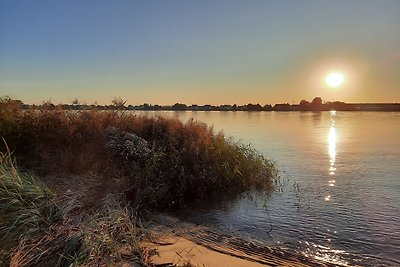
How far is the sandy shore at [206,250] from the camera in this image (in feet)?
24.1

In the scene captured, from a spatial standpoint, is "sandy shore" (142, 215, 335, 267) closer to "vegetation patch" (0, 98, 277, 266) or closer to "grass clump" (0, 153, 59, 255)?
"vegetation patch" (0, 98, 277, 266)

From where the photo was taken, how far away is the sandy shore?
7336 millimetres

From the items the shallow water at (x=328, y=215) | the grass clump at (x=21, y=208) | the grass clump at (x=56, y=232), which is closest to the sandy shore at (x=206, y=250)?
the grass clump at (x=56, y=232)

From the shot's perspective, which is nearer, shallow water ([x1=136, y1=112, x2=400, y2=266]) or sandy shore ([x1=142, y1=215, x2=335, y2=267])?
sandy shore ([x1=142, y1=215, x2=335, y2=267])

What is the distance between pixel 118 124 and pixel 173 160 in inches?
145

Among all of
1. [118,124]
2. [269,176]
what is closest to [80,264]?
[118,124]

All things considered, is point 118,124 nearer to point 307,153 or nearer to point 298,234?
point 298,234

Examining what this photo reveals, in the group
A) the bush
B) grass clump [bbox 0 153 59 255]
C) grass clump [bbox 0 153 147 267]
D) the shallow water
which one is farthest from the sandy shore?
the bush

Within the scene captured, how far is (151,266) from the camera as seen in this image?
22.2ft

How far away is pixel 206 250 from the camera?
812 cm

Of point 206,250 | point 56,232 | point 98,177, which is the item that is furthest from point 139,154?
point 56,232

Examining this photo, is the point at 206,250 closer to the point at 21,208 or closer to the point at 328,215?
the point at 21,208

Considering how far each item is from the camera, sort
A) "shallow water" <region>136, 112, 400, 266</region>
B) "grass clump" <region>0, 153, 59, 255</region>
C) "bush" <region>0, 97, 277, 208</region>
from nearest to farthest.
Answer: "grass clump" <region>0, 153, 59, 255</region>
"shallow water" <region>136, 112, 400, 266</region>
"bush" <region>0, 97, 277, 208</region>

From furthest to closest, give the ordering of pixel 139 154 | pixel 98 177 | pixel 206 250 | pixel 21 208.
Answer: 1. pixel 139 154
2. pixel 98 177
3. pixel 206 250
4. pixel 21 208
